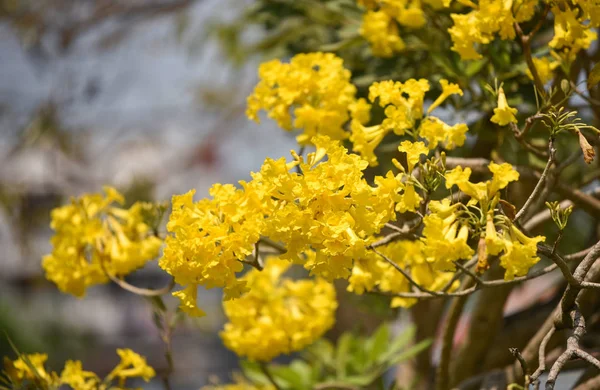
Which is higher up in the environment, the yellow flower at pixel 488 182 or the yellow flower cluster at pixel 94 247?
the yellow flower at pixel 488 182

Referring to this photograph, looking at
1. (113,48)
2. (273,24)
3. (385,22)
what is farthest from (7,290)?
(385,22)

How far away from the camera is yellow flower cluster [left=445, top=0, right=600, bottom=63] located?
712 millimetres

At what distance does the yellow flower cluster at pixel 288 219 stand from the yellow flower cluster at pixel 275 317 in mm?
384

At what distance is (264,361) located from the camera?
3.43 feet

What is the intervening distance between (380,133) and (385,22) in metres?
0.23

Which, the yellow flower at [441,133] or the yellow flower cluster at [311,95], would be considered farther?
the yellow flower cluster at [311,95]

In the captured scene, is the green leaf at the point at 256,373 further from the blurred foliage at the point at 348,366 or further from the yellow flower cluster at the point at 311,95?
the yellow flower cluster at the point at 311,95

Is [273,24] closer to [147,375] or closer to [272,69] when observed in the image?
[272,69]

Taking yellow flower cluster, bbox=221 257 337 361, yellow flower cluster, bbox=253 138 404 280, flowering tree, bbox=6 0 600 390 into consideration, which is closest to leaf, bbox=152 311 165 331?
flowering tree, bbox=6 0 600 390

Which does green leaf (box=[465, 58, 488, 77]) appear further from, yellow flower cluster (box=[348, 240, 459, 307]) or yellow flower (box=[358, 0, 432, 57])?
yellow flower cluster (box=[348, 240, 459, 307])

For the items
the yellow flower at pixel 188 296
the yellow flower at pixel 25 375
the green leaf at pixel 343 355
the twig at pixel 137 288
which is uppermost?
the yellow flower at pixel 188 296

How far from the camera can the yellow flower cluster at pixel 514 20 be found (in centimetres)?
71

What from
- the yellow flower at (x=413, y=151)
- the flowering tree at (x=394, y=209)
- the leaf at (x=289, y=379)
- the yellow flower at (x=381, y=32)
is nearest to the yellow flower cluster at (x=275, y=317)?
the flowering tree at (x=394, y=209)

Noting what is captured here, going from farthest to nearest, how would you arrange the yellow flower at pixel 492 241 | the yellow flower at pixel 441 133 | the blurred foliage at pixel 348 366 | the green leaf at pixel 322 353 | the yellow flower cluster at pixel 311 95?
the green leaf at pixel 322 353 < the blurred foliage at pixel 348 366 < the yellow flower cluster at pixel 311 95 < the yellow flower at pixel 441 133 < the yellow flower at pixel 492 241
